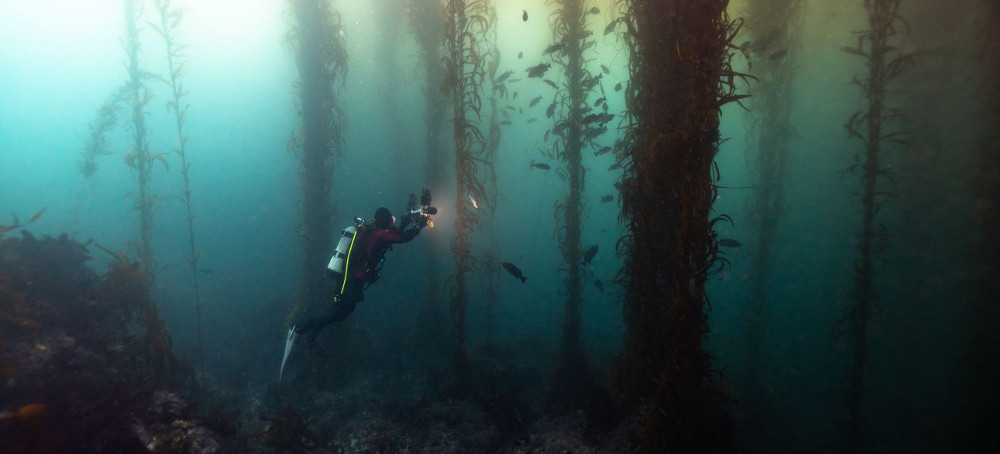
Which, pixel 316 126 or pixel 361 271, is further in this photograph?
pixel 316 126

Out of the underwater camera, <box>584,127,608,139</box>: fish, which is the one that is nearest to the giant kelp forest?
<box>584,127,608,139</box>: fish

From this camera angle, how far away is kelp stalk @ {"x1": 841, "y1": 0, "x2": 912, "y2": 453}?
6168 mm

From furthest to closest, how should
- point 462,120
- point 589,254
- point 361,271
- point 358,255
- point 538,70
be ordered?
point 538,70 < point 589,254 < point 361,271 < point 358,255 < point 462,120

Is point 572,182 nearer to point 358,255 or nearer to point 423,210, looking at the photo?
point 423,210

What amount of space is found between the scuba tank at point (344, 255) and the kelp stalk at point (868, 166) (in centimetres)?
886

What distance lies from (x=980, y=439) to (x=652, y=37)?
1379 centimetres

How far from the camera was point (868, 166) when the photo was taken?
6.41m

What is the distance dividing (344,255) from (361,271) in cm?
46

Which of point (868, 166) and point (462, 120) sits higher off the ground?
point (462, 120)

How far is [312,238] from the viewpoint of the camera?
357 inches

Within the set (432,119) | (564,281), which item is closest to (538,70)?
(432,119)

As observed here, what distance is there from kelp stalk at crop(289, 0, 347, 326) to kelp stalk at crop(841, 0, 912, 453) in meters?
10.4

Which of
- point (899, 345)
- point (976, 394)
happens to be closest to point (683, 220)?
point (976, 394)

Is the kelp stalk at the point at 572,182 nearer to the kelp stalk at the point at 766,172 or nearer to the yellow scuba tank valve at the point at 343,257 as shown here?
the yellow scuba tank valve at the point at 343,257
